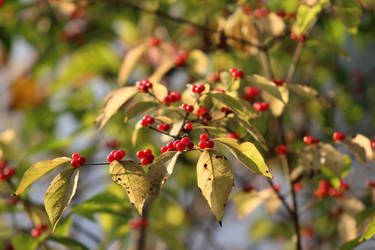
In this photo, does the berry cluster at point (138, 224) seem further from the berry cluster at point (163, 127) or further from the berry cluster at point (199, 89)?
the berry cluster at point (199, 89)

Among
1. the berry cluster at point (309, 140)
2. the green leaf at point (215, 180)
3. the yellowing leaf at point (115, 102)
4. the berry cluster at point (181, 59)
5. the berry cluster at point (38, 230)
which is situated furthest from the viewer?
the berry cluster at point (181, 59)

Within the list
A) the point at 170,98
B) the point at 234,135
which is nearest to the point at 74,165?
the point at 170,98

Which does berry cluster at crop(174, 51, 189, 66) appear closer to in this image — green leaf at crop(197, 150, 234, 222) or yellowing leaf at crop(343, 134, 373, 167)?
yellowing leaf at crop(343, 134, 373, 167)

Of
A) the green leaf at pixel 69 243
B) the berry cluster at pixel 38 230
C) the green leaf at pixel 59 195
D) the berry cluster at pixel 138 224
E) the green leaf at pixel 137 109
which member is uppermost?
the green leaf at pixel 137 109

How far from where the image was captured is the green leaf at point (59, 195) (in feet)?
2.84

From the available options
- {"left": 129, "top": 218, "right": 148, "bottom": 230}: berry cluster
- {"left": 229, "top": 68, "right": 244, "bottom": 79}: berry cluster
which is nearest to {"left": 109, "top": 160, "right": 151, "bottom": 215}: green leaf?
{"left": 229, "top": 68, "right": 244, "bottom": 79}: berry cluster

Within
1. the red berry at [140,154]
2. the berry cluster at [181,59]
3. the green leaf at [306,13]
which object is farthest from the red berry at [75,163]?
the berry cluster at [181,59]

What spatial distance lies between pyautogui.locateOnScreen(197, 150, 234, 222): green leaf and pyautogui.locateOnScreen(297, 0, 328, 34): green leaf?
2.17 ft

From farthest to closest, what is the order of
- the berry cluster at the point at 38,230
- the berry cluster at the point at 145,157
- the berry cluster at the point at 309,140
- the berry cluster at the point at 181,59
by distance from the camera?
the berry cluster at the point at 181,59 < the berry cluster at the point at 38,230 < the berry cluster at the point at 309,140 < the berry cluster at the point at 145,157

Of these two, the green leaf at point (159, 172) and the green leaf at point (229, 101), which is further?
the green leaf at point (229, 101)

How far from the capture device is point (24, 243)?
132 centimetres

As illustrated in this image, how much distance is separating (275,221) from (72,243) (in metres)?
2.11

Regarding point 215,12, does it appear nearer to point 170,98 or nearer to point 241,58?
point 241,58

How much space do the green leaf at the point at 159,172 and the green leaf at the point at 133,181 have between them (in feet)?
0.04
